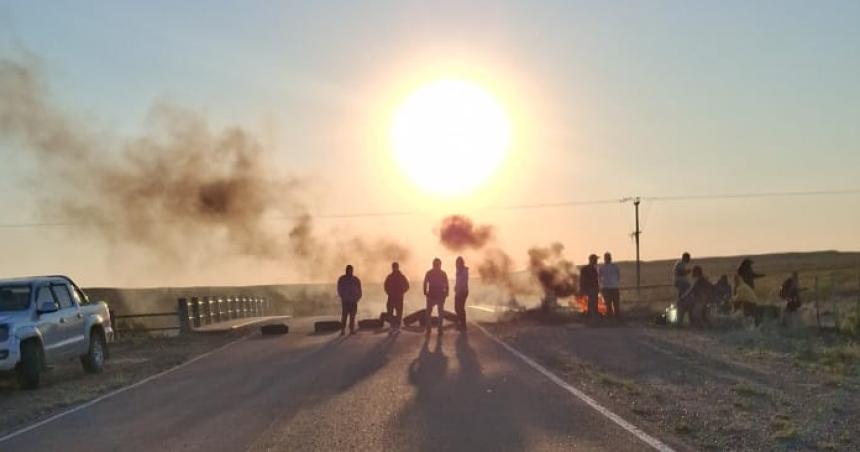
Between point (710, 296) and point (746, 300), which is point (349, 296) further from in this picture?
point (746, 300)

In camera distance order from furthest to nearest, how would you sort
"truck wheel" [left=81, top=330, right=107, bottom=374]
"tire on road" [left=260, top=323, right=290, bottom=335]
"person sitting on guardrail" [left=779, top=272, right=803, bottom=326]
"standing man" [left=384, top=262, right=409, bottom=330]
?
"standing man" [left=384, top=262, right=409, bottom=330] < "tire on road" [left=260, top=323, right=290, bottom=335] < "person sitting on guardrail" [left=779, top=272, right=803, bottom=326] < "truck wheel" [left=81, top=330, right=107, bottom=374]

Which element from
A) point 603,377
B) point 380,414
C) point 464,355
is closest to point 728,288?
point 464,355

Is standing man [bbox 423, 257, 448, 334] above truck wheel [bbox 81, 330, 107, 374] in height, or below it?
above

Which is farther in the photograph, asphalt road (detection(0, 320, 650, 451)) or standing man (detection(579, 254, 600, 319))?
standing man (detection(579, 254, 600, 319))

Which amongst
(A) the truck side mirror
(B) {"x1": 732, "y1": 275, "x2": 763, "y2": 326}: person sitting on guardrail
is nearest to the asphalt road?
(A) the truck side mirror

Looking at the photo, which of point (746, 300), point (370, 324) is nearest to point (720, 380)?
point (746, 300)

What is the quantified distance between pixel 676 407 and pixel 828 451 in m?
2.70

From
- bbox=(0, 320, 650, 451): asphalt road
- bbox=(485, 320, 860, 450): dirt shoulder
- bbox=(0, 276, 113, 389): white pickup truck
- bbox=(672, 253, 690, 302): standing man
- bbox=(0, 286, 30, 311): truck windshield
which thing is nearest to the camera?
bbox=(0, 320, 650, 451): asphalt road

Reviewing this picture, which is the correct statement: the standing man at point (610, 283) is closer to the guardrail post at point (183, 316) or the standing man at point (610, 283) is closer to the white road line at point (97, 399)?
the white road line at point (97, 399)

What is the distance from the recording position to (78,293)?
18859 mm

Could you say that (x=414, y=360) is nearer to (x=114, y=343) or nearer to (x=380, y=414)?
(x=380, y=414)

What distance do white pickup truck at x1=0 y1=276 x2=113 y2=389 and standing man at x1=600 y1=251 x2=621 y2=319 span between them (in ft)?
41.8

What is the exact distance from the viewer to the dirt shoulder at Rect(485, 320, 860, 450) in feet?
32.3

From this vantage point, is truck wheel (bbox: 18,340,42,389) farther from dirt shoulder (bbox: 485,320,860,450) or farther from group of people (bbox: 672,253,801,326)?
group of people (bbox: 672,253,801,326)
